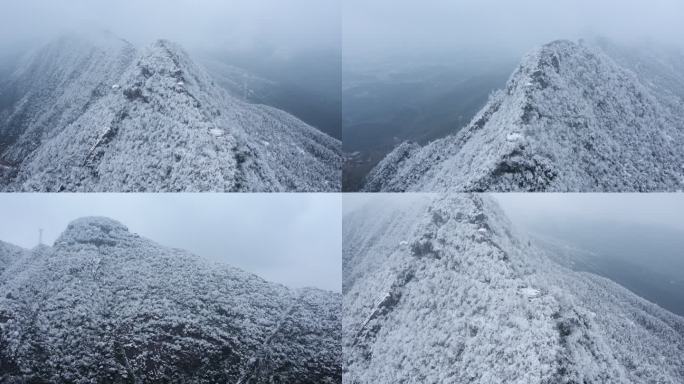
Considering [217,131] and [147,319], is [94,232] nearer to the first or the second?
[147,319]

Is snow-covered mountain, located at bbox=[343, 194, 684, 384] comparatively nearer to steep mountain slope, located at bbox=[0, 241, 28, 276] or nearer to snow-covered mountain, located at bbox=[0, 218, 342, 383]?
snow-covered mountain, located at bbox=[0, 218, 342, 383]

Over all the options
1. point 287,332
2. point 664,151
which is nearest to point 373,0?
point 664,151

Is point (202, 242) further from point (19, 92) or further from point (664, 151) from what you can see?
point (664, 151)

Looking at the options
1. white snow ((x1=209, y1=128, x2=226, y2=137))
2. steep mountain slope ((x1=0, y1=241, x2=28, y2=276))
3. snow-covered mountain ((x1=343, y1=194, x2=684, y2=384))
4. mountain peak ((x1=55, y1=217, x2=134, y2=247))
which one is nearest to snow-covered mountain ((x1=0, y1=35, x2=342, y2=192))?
white snow ((x1=209, y1=128, x2=226, y2=137))

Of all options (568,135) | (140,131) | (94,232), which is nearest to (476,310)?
(568,135)

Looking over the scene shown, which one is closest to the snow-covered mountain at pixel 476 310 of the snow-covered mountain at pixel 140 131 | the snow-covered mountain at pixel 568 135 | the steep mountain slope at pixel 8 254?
the snow-covered mountain at pixel 568 135

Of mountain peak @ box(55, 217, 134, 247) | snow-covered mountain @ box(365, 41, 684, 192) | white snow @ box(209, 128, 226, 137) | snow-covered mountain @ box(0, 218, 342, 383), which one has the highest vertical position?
snow-covered mountain @ box(365, 41, 684, 192)
